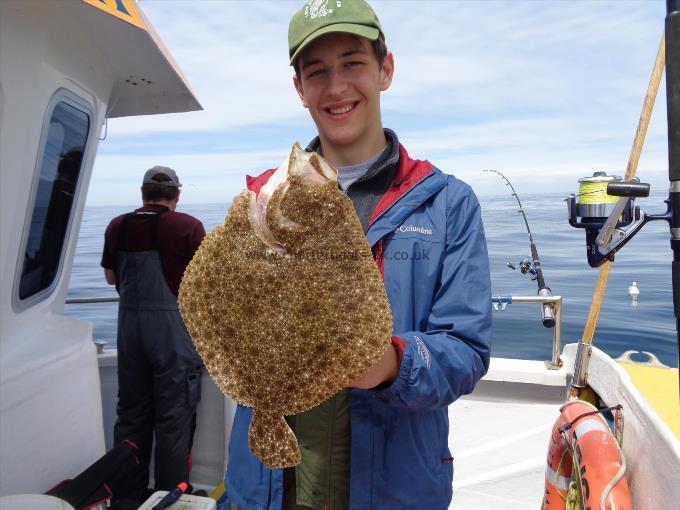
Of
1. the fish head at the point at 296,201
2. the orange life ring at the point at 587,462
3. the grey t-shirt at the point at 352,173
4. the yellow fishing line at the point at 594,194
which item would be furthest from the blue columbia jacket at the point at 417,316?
the yellow fishing line at the point at 594,194

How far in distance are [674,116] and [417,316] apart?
50.3 inches

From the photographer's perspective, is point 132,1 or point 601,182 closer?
point 132,1

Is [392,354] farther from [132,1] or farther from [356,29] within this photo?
[132,1]

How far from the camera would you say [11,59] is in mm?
2467

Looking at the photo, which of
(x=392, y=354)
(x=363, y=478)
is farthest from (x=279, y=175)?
(x=363, y=478)

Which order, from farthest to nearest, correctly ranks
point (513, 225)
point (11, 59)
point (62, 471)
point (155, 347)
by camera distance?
point (513, 225), point (155, 347), point (62, 471), point (11, 59)

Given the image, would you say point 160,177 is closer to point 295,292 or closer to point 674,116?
point 295,292

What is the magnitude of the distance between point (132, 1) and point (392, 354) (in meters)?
2.69

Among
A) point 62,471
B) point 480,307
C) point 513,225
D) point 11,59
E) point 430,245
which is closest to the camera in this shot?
point 480,307

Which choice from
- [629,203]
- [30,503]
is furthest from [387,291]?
[30,503]

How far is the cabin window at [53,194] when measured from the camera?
3002mm

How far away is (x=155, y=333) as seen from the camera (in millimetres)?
4430

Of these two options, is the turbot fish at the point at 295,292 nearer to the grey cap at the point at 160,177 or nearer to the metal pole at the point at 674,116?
the metal pole at the point at 674,116

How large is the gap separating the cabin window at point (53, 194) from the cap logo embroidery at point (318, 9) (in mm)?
1936
